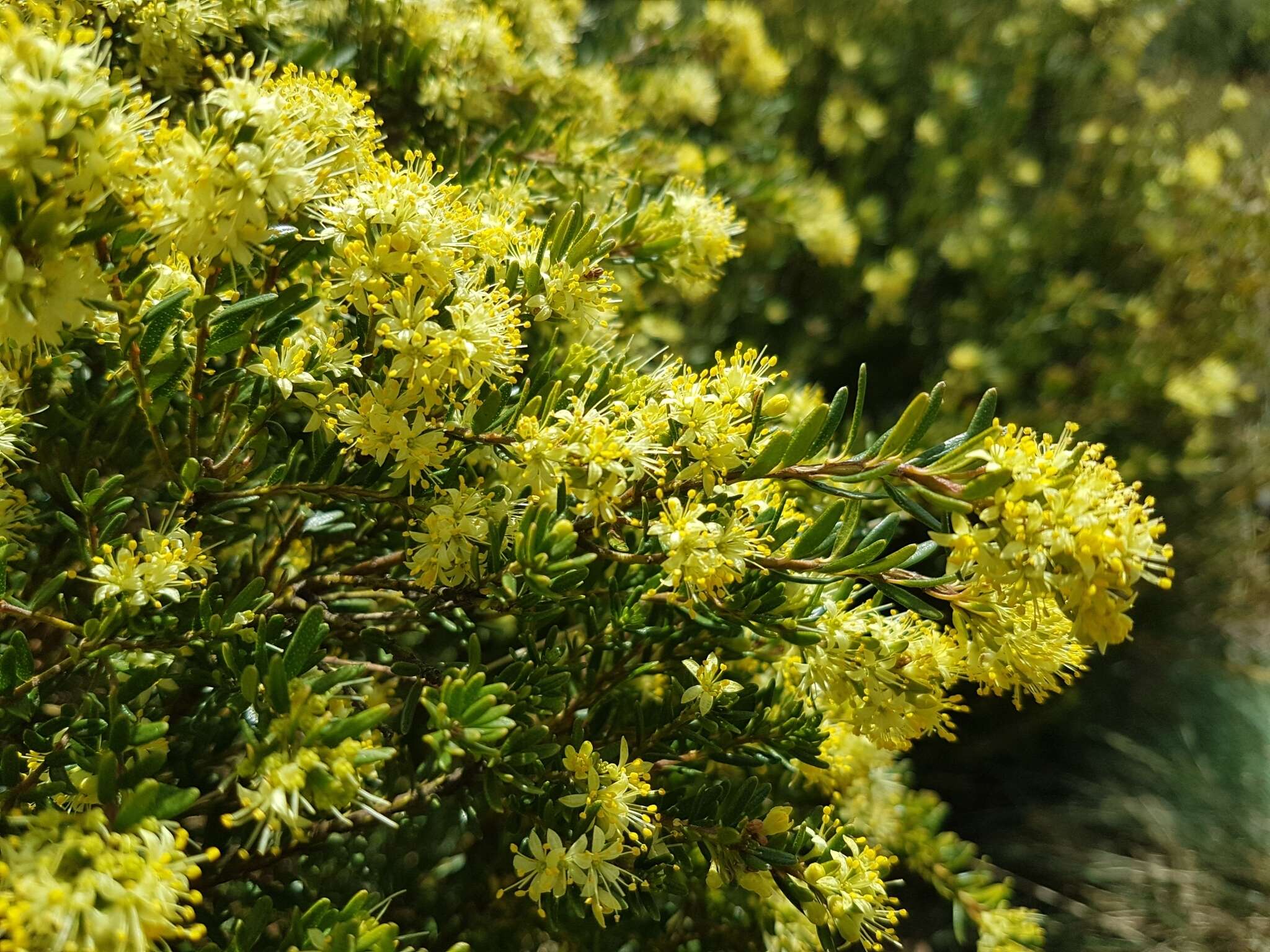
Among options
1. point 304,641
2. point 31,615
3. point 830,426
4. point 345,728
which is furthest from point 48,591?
point 830,426

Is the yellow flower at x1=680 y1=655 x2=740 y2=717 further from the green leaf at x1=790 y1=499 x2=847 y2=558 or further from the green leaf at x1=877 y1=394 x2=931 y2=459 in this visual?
the green leaf at x1=877 y1=394 x2=931 y2=459

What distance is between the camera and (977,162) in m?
3.78

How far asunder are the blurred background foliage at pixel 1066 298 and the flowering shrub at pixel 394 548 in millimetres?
1655

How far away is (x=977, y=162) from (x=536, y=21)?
96.0 inches

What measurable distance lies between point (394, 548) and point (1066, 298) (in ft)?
10.7

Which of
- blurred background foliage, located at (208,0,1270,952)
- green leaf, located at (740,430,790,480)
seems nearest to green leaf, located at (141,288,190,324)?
green leaf, located at (740,430,790,480)

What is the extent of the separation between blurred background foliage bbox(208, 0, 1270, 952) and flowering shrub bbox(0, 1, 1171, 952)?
1.65 metres

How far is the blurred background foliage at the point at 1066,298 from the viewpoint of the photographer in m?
3.25

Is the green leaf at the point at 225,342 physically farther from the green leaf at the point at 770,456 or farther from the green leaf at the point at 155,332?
the green leaf at the point at 770,456

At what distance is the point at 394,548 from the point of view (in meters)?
1.38

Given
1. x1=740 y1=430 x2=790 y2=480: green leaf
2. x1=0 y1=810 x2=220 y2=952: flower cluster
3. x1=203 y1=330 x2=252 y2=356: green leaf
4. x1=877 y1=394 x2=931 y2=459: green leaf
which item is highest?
x1=877 y1=394 x2=931 y2=459: green leaf

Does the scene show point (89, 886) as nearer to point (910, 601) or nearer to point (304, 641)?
point (304, 641)

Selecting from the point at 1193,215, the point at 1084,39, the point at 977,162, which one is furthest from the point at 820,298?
the point at 1084,39

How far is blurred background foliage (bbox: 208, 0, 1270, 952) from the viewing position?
128 inches
